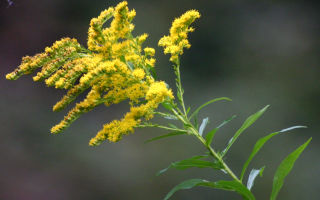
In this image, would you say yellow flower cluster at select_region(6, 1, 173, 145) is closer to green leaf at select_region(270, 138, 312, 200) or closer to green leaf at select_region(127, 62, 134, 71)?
green leaf at select_region(127, 62, 134, 71)

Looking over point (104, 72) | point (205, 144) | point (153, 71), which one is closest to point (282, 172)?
point (205, 144)

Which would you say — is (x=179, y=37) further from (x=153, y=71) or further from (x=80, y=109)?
(x=80, y=109)

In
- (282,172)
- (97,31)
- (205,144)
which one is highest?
(97,31)

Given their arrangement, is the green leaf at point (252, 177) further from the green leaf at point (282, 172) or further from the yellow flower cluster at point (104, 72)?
the yellow flower cluster at point (104, 72)

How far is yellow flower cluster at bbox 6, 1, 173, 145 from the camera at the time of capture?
1.05 metres

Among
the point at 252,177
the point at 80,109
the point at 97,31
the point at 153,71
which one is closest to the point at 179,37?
the point at 153,71

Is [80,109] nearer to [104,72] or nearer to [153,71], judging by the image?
[104,72]

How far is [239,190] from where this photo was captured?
3.51 feet

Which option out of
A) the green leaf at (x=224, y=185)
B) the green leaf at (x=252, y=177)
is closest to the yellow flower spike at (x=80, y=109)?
the green leaf at (x=224, y=185)

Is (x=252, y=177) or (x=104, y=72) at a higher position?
(x=104, y=72)

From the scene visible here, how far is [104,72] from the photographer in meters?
1.05

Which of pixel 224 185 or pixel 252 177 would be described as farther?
pixel 252 177

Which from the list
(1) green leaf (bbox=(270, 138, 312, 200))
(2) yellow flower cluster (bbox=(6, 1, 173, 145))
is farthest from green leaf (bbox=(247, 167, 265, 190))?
(2) yellow flower cluster (bbox=(6, 1, 173, 145))

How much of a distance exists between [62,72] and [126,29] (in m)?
0.26
